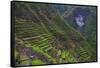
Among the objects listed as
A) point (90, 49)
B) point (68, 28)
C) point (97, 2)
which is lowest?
point (90, 49)

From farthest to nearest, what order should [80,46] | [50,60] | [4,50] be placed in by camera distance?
[80,46] < [50,60] < [4,50]

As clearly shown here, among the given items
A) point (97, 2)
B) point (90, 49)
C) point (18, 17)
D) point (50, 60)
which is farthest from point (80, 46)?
point (18, 17)

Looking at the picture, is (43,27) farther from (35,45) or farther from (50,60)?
(50,60)

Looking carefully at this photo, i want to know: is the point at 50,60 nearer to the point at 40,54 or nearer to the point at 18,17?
the point at 40,54

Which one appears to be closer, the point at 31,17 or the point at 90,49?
the point at 31,17

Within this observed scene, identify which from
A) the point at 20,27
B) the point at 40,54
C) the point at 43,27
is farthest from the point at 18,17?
the point at 40,54

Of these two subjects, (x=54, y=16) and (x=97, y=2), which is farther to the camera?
(x=97, y=2)

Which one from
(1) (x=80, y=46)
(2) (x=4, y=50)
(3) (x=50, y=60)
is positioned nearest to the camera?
(2) (x=4, y=50)

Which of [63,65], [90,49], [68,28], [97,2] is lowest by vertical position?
[63,65]

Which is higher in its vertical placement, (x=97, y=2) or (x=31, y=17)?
(x=97, y=2)
